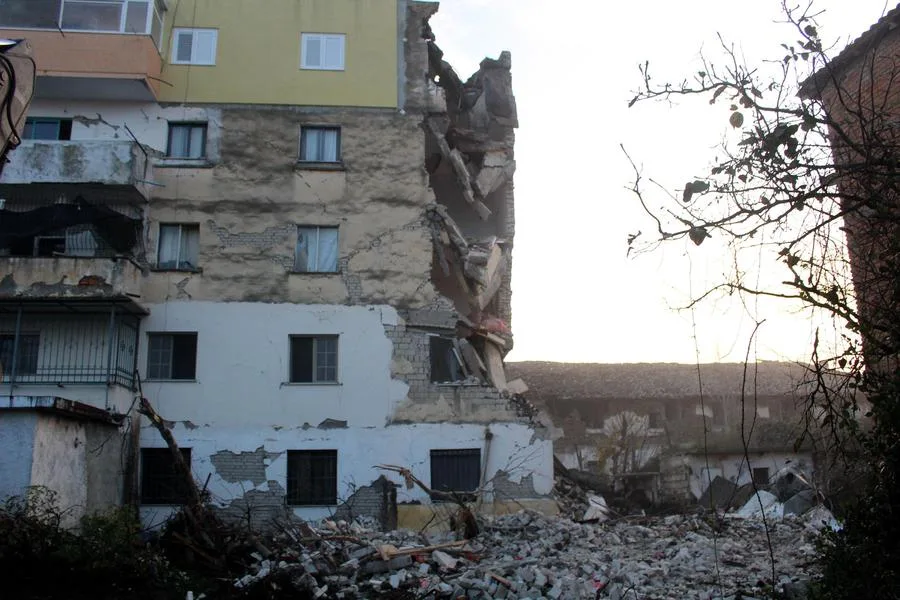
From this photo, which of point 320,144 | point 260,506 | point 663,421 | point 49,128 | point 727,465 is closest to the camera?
point 260,506

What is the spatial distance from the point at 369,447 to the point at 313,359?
2.41 meters

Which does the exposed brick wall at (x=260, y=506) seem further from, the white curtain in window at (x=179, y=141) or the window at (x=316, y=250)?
the white curtain in window at (x=179, y=141)

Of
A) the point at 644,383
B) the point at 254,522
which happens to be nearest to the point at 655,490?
the point at 644,383

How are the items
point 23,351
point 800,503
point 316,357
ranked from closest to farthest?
point 23,351 → point 800,503 → point 316,357

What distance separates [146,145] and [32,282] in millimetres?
4248

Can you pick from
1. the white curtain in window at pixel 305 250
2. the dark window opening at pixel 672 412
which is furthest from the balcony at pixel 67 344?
the dark window opening at pixel 672 412

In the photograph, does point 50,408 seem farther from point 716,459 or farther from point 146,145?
point 716,459

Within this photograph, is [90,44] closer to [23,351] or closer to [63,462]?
[23,351]

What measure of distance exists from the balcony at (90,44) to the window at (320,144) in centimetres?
371

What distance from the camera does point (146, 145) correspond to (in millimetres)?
20391

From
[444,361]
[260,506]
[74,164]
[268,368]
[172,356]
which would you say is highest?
[74,164]

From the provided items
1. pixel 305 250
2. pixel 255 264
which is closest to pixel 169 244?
pixel 255 264

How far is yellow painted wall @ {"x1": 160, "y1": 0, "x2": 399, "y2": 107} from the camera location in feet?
69.0

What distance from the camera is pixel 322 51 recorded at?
70.6ft
